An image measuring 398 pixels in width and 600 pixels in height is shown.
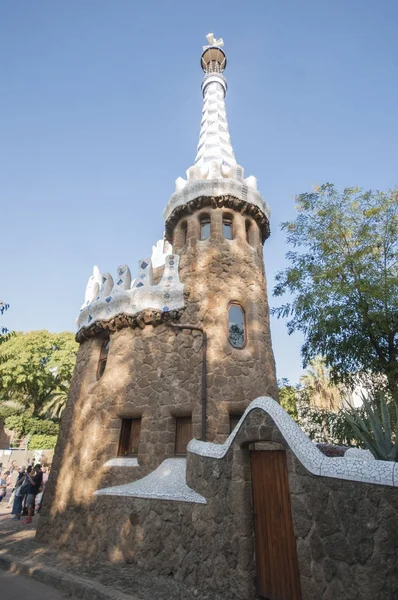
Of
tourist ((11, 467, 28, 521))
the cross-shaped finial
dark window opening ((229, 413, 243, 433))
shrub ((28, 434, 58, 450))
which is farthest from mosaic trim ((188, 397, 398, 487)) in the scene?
shrub ((28, 434, 58, 450))

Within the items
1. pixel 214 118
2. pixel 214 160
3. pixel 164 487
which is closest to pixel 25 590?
pixel 164 487

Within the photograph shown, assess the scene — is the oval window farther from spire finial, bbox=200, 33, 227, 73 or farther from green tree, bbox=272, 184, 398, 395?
spire finial, bbox=200, 33, 227, 73

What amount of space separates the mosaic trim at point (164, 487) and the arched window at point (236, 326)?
284cm

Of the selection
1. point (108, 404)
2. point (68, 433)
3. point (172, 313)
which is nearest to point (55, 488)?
point (68, 433)

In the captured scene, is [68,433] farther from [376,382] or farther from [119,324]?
[376,382]

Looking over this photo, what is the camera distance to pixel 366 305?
7410 millimetres

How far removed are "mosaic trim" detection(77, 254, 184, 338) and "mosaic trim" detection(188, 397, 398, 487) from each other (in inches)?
168

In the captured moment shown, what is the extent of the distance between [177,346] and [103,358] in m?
2.27

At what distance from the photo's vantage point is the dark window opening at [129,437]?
7.35 metres

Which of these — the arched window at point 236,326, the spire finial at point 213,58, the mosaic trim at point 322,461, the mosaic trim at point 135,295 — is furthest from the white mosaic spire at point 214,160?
the mosaic trim at point 322,461

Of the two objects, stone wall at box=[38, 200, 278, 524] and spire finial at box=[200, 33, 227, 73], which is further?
spire finial at box=[200, 33, 227, 73]

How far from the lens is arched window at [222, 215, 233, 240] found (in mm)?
9453

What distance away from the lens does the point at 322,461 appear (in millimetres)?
3561

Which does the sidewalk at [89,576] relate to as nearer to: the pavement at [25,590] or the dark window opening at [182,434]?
the pavement at [25,590]
